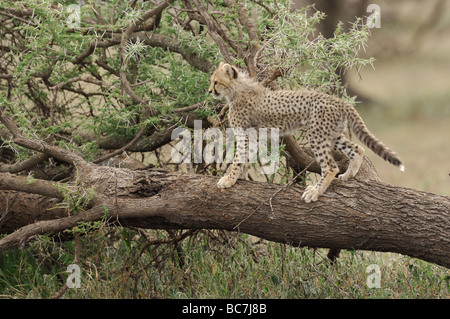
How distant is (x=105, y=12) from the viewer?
626 cm

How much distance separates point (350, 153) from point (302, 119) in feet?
1.42

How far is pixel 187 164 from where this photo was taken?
5.29 metres

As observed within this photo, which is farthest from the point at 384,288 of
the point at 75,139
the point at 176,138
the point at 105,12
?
the point at 105,12

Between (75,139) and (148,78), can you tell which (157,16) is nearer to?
(148,78)

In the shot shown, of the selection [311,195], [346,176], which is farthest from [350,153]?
[311,195]

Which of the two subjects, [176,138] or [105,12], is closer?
[176,138]

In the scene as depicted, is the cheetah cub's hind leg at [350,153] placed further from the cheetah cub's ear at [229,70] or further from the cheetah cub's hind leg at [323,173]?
the cheetah cub's ear at [229,70]

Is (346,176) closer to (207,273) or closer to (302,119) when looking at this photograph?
(302,119)

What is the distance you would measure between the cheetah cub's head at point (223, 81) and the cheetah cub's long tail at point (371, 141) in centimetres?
90

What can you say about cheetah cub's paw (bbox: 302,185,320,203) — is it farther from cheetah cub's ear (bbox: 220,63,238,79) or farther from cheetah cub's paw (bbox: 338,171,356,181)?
cheetah cub's ear (bbox: 220,63,238,79)

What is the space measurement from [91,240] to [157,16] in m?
1.99

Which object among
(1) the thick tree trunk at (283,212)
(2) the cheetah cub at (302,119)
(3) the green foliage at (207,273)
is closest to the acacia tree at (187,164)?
(1) the thick tree trunk at (283,212)

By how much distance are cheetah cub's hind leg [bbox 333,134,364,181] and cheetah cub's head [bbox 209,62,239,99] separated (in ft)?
2.85

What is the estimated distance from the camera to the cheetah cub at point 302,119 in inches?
177
